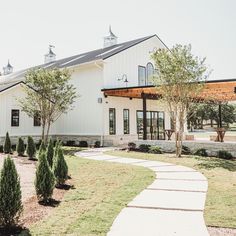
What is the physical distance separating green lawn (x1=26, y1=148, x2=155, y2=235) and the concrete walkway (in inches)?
9.3

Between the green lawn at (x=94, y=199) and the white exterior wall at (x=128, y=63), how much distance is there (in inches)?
446

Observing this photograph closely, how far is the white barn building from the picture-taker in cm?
2145

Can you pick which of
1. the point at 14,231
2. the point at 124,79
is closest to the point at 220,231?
the point at 14,231

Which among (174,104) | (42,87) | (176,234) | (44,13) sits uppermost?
(44,13)

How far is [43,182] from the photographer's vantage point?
21.7 feet

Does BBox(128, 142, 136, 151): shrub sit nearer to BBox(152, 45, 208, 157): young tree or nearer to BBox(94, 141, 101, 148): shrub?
BBox(94, 141, 101, 148): shrub

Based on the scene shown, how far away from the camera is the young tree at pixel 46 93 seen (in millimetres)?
18781

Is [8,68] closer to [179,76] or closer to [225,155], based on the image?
[179,76]

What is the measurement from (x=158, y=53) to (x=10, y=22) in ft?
27.2

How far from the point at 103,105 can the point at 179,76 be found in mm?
8186

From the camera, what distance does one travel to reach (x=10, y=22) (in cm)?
1667

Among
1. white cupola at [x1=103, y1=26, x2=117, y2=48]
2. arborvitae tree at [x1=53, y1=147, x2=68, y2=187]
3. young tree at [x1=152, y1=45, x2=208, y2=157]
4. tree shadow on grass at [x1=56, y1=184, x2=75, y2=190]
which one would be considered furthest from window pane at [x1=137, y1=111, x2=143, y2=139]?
tree shadow on grass at [x1=56, y1=184, x2=75, y2=190]

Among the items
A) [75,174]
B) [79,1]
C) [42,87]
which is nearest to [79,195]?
[75,174]

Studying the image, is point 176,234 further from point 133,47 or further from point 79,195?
point 133,47
